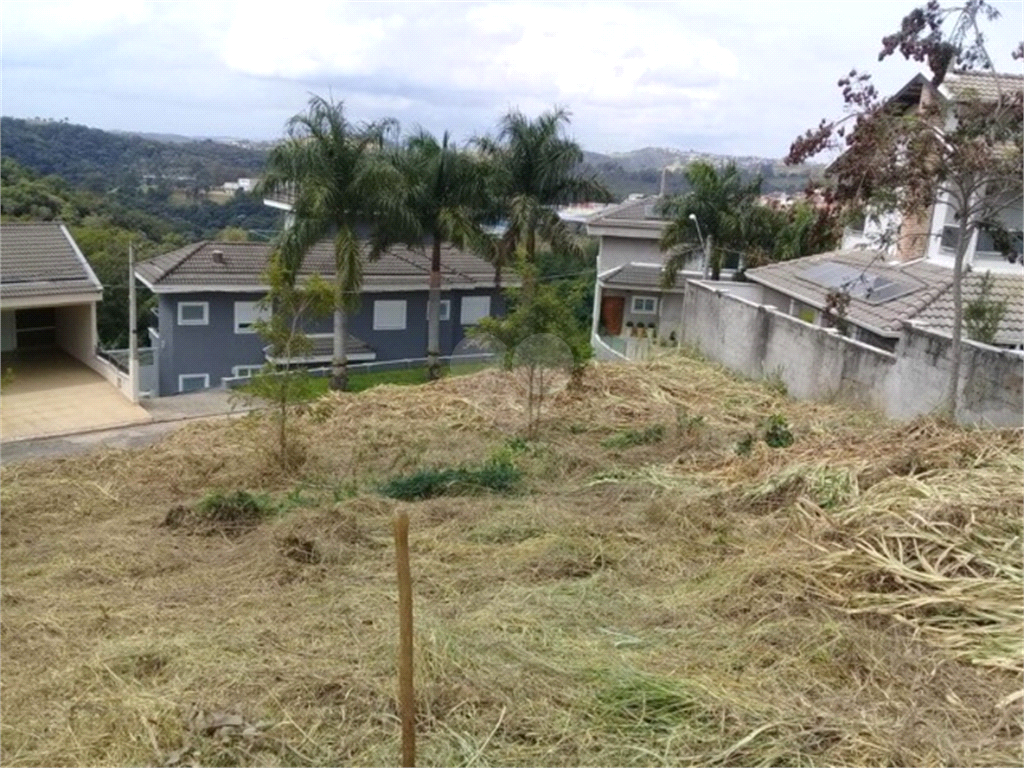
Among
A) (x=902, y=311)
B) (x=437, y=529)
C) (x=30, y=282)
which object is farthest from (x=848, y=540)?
(x=30, y=282)

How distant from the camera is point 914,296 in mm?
14758

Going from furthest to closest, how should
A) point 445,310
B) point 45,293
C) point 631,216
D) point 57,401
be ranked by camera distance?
point 631,216
point 445,310
point 45,293
point 57,401

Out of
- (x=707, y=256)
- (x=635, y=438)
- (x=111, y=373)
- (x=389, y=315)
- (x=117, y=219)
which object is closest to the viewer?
(x=635, y=438)

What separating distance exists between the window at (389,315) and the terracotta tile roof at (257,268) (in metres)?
0.55

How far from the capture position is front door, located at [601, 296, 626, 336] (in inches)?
1172

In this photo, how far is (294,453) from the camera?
1001cm

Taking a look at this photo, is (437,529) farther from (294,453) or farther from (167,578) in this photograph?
(294,453)

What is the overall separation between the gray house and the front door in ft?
13.1

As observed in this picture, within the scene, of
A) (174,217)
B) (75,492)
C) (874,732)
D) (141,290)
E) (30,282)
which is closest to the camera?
(874,732)

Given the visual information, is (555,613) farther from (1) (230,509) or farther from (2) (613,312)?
(2) (613,312)

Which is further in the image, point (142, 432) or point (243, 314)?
point (243, 314)

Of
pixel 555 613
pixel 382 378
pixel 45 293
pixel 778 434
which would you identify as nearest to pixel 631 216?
pixel 382 378

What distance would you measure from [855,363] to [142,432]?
1294 centimetres

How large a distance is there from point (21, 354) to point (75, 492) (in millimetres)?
14761
